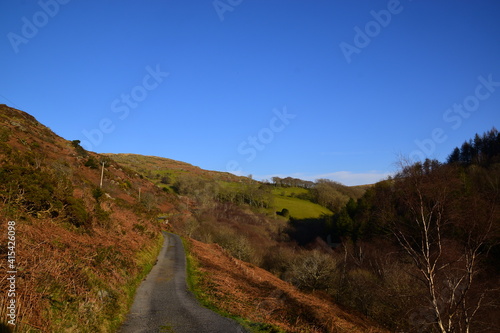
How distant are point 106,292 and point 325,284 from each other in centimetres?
2948

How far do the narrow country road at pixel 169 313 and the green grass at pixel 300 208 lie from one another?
88.7m

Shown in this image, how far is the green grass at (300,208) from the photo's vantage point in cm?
10062

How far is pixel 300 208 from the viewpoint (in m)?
106

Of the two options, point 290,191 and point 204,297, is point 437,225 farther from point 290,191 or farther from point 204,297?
point 290,191

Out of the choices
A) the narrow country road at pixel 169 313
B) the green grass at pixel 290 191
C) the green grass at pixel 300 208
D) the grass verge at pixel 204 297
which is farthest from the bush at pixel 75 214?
the green grass at pixel 290 191

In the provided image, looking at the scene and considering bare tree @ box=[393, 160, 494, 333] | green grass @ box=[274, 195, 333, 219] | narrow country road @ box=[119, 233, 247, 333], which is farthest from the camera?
green grass @ box=[274, 195, 333, 219]

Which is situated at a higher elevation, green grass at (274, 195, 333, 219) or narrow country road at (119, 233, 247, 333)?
green grass at (274, 195, 333, 219)

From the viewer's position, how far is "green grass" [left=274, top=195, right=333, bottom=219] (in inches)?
3961

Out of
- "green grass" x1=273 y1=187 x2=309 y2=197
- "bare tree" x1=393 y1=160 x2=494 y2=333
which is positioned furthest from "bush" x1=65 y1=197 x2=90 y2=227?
"green grass" x1=273 y1=187 x2=309 y2=197

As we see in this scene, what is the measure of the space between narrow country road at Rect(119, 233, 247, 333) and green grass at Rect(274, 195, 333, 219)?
291 feet

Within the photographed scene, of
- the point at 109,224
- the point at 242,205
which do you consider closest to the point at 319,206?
the point at 242,205

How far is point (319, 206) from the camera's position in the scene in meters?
113

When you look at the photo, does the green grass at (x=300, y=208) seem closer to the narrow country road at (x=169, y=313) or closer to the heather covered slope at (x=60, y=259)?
the heather covered slope at (x=60, y=259)

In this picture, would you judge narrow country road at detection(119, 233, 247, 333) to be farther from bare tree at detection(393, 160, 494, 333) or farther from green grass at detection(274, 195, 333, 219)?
green grass at detection(274, 195, 333, 219)
